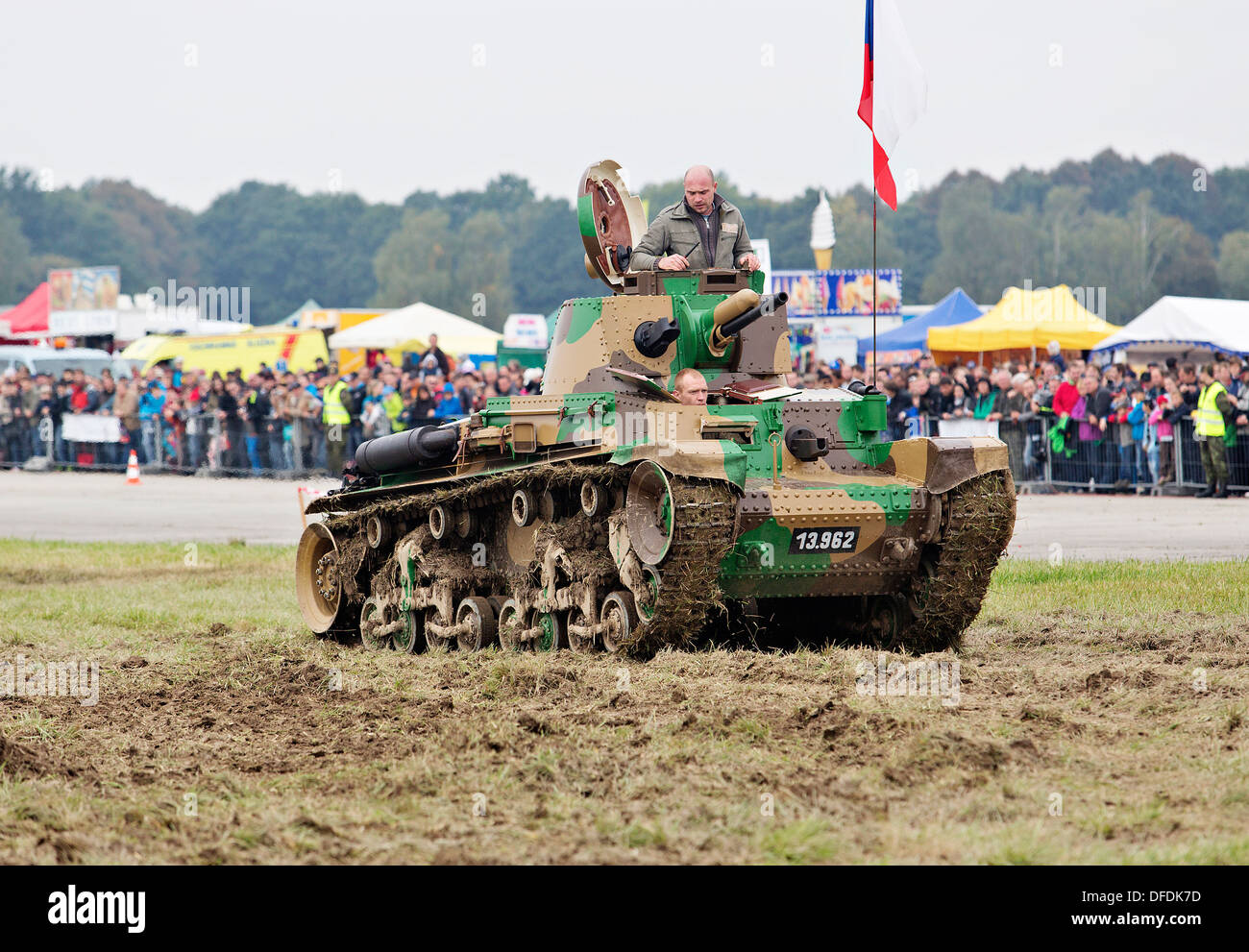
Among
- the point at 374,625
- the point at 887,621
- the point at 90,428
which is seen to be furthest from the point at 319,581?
the point at 90,428

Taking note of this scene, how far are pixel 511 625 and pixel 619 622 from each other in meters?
1.63

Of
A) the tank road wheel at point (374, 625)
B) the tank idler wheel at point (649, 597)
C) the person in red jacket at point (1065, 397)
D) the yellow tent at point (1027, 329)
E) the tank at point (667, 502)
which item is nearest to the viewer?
the tank idler wheel at point (649, 597)

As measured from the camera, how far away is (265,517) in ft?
88.5

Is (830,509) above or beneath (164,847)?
above

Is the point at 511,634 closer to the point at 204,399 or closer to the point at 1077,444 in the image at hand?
the point at 1077,444

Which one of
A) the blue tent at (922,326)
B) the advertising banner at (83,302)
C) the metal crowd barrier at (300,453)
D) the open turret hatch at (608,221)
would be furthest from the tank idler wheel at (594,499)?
the advertising banner at (83,302)

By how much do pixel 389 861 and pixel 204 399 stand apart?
103 ft

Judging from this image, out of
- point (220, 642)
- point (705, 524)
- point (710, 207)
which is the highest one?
point (710, 207)

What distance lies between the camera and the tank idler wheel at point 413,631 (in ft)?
47.9

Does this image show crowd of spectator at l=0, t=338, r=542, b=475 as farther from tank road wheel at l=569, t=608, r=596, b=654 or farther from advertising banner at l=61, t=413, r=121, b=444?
tank road wheel at l=569, t=608, r=596, b=654

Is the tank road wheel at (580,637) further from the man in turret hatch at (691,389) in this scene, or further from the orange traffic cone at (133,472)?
the orange traffic cone at (133,472)

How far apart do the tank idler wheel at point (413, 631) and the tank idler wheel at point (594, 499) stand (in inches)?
102

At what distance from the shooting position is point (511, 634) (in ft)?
43.8
